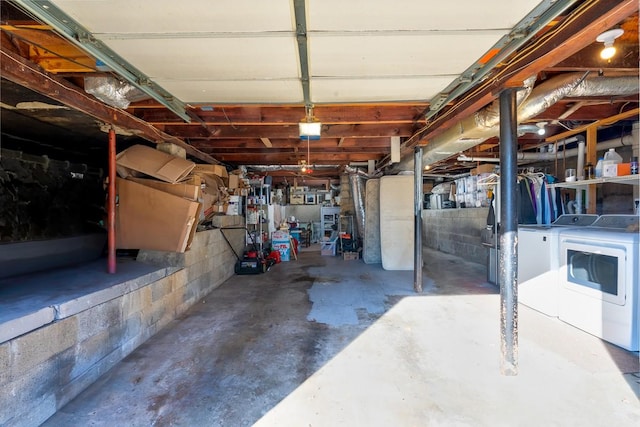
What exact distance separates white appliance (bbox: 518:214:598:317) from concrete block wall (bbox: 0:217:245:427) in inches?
162

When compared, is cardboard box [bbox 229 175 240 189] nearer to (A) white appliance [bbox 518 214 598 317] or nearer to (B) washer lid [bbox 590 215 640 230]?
(A) white appliance [bbox 518 214 598 317]

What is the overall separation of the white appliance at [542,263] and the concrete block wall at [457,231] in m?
2.16

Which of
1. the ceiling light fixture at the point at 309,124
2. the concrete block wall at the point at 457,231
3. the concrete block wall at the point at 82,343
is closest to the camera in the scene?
the concrete block wall at the point at 82,343

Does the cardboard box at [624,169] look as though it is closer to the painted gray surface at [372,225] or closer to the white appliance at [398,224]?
the white appliance at [398,224]

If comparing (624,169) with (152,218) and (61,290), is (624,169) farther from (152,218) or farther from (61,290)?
(61,290)

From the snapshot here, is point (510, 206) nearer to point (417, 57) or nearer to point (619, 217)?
point (417, 57)

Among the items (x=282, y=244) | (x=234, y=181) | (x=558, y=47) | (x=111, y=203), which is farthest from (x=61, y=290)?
(x=282, y=244)

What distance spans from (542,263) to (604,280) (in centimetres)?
62

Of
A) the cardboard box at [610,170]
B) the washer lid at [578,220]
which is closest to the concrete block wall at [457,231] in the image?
the washer lid at [578,220]

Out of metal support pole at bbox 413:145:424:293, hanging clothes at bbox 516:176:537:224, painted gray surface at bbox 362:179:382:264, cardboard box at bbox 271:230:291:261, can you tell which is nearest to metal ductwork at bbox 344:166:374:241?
painted gray surface at bbox 362:179:382:264

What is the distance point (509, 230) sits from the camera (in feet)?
7.16

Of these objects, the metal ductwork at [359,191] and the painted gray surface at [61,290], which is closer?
the painted gray surface at [61,290]

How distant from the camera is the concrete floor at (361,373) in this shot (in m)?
1.70

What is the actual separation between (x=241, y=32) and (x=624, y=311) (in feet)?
11.8
